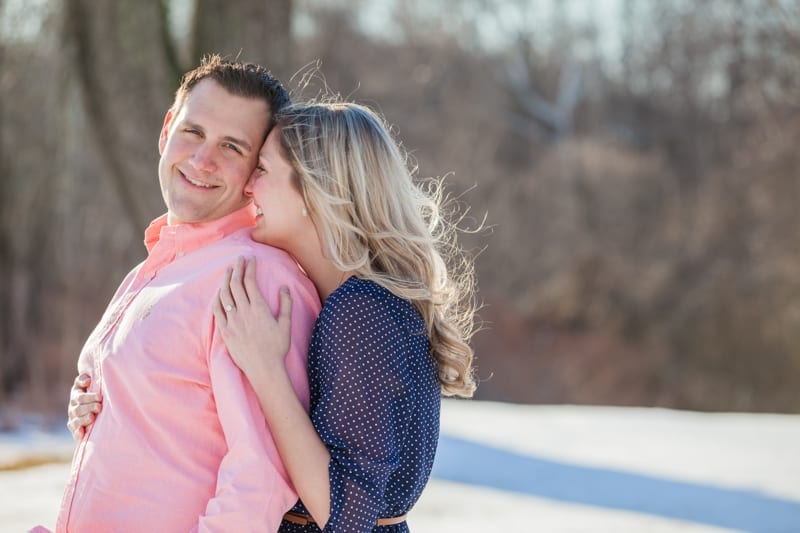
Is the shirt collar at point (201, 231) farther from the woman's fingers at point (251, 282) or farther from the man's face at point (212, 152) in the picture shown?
the woman's fingers at point (251, 282)

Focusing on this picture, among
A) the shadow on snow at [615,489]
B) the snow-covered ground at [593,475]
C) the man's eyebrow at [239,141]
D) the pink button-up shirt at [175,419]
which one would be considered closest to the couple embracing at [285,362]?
the pink button-up shirt at [175,419]

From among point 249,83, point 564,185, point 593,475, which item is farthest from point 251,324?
point 564,185

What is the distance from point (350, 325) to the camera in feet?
7.06

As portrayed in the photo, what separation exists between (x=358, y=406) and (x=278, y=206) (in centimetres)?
52

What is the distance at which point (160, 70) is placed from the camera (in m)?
6.59

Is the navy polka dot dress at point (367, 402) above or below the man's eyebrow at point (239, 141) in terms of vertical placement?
below

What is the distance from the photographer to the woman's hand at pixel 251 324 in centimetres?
217

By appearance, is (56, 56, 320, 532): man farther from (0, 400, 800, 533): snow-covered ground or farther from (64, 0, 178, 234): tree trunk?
(64, 0, 178, 234): tree trunk

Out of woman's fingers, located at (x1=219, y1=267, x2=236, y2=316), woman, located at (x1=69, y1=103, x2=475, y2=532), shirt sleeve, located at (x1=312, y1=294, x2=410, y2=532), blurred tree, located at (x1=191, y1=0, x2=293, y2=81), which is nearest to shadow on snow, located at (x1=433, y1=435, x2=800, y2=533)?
woman, located at (x1=69, y1=103, x2=475, y2=532)

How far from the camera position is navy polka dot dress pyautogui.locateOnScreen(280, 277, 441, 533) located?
2.10 metres

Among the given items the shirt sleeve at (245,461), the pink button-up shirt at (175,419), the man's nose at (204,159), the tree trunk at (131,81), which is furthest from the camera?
the tree trunk at (131,81)

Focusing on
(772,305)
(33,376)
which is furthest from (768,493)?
(772,305)

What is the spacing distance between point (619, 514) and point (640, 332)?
16475 millimetres

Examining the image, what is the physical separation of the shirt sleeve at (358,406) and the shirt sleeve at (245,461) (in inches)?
3.9
